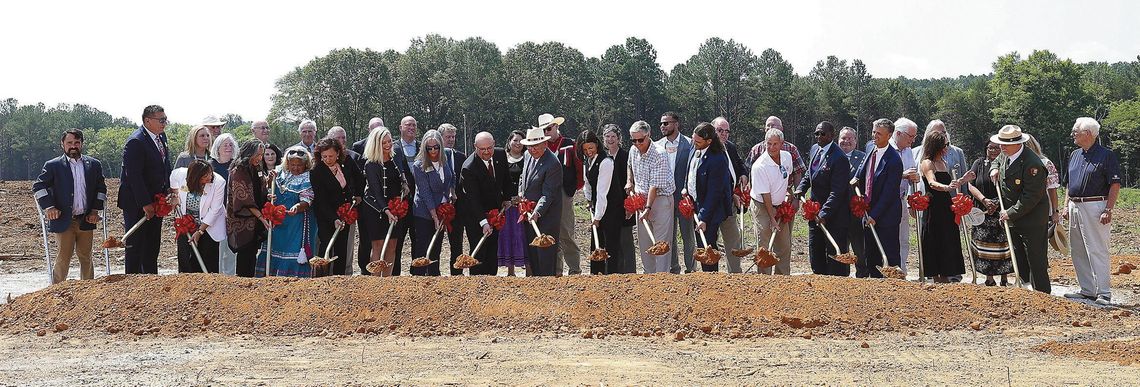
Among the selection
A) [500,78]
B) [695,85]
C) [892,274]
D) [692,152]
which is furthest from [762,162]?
[695,85]

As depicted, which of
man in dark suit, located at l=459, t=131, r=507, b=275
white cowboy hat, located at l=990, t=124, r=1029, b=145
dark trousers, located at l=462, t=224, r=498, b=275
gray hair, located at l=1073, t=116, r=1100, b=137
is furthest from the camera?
dark trousers, located at l=462, t=224, r=498, b=275

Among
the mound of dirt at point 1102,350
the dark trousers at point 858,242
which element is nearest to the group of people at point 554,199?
the dark trousers at point 858,242

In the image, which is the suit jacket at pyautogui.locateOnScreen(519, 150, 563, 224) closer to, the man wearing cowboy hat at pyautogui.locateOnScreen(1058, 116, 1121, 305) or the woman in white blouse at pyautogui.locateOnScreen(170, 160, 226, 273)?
the woman in white blouse at pyautogui.locateOnScreen(170, 160, 226, 273)

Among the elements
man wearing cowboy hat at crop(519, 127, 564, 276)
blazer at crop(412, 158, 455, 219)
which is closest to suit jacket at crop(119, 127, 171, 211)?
blazer at crop(412, 158, 455, 219)

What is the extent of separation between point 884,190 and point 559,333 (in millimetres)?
4002

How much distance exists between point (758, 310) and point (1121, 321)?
294 centimetres

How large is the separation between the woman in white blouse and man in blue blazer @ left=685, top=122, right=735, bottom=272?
469 cm

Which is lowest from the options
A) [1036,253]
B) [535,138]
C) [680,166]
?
[1036,253]

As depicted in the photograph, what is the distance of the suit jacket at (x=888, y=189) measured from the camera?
9648 mm

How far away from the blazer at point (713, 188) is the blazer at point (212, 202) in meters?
4.70

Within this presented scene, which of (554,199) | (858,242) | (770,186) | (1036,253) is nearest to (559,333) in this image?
(554,199)

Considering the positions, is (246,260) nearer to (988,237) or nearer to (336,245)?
(336,245)

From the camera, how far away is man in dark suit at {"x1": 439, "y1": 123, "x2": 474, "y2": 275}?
1012 centimetres

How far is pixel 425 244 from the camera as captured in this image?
10094mm
